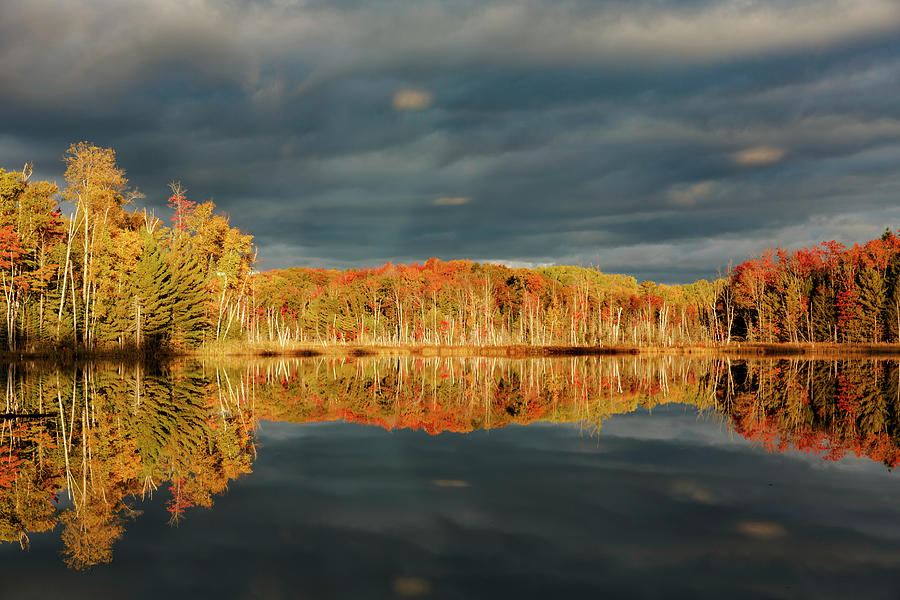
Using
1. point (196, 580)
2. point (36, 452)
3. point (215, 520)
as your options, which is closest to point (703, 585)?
point (196, 580)

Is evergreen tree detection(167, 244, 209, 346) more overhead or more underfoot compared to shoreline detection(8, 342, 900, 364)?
more overhead

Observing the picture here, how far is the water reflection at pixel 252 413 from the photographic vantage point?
26.7 feet

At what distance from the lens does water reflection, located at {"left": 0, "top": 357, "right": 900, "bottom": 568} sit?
814 cm

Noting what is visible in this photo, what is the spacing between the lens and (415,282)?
76.4 m

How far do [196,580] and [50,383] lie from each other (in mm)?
21456

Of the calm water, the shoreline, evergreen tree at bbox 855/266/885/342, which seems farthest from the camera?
evergreen tree at bbox 855/266/885/342

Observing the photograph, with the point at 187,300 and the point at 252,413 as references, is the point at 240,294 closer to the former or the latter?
the point at 187,300

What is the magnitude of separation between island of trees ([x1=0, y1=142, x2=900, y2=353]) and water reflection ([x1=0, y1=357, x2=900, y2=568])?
971cm

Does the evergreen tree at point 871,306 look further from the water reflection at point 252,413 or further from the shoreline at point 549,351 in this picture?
the water reflection at point 252,413

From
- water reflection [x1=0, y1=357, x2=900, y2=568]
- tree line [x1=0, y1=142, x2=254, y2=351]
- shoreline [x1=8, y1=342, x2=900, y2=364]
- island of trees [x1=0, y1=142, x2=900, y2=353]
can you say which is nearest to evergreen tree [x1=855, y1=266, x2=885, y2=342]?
island of trees [x1=0, y1=142, x2=900, y2=353]

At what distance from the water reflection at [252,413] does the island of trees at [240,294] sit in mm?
9715

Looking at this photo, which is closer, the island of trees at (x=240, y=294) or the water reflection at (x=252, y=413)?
the water reflection at (x=252, y=413)

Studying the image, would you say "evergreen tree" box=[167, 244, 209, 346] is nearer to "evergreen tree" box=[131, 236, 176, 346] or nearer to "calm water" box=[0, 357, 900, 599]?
"evergreen tree" box=[131, 236, 176, 346]

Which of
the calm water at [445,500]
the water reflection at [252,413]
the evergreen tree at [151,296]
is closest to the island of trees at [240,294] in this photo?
the evergreen tree at [151,296]
